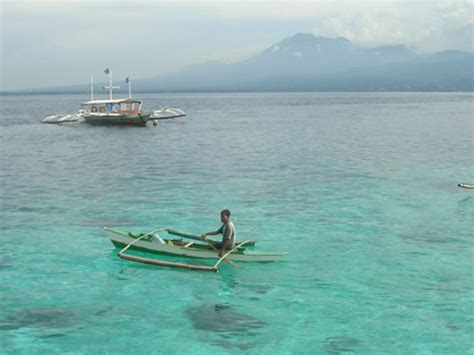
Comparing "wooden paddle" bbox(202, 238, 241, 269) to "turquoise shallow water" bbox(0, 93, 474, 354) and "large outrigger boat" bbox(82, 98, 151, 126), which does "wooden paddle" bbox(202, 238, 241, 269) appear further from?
"large outrigger boat" bbox(82, 98, 151, 126)

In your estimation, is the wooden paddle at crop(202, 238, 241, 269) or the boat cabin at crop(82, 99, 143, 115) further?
the boat cabin at crop(82, 99, 143, 115)

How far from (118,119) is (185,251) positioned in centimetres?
7682

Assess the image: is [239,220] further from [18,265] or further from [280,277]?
[18,265]

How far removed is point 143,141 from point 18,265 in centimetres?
5766

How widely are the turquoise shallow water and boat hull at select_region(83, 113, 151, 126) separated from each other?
40.1 metres

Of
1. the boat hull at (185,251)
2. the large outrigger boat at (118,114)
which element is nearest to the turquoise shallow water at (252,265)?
the boat hull at (185,251)

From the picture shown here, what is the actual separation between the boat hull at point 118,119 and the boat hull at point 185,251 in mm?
73790

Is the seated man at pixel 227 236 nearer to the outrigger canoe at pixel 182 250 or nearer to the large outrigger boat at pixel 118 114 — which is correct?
the outrigger canoe at pixel 182 250

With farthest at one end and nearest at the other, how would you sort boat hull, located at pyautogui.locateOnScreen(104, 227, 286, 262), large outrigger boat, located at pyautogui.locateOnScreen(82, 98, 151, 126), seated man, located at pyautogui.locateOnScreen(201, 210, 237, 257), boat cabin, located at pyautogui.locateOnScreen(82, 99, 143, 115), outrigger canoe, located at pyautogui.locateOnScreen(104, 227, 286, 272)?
boat cabin, located at pyautogui.locateOnScreen(82, 99, 143, 115) < large outrigger boat, located at pyautogui.locateOnScreen(82, 98, 151, 126) < boat hull, located at pyautogui.locateOnScreen(104, 227, 286, 262) < outrigger canoe, located at pyautogui.locateOnScreen(104, 227, 286, 272) < seated man, located at pyautogui.locateOnScreen(201, 210, 237, 257)

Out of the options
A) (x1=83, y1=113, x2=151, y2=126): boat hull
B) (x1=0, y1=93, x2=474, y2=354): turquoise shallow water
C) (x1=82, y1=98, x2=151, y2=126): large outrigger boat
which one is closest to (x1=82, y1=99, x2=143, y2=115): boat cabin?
(x1=82, y1=98, x2=151, y2=126): large outrigger boat

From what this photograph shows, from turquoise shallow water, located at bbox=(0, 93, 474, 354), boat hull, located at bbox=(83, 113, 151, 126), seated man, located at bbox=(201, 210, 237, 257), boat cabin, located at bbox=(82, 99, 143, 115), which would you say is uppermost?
boat cabin, located at bbox=(82, 99, 143, 115)

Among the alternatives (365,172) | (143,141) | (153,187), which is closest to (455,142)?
(365,172)

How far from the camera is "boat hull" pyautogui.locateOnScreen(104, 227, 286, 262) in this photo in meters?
25.1

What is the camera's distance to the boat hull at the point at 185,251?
2515 centimetres
